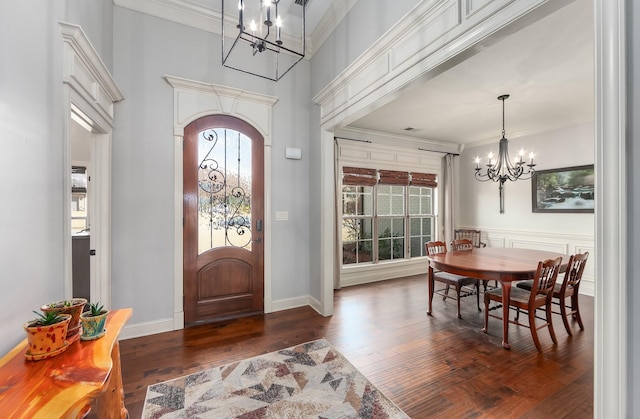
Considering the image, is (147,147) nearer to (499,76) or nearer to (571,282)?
(499,76)

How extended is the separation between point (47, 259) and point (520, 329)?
4.19 m

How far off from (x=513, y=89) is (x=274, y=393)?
4.17m

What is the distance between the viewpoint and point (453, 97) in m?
3.57

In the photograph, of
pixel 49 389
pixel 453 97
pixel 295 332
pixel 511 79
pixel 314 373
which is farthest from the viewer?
pixel 453 97

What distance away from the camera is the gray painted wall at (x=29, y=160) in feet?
4.11

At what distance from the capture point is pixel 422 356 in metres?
2.41

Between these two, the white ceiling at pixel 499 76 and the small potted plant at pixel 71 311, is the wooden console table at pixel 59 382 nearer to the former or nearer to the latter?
the small potted plant at pixel 71 311

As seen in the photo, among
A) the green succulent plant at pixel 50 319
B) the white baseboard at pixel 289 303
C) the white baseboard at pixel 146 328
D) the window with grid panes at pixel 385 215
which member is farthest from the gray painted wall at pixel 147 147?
the window with grid panes at pixel 385 215

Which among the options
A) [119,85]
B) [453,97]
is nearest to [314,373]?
[119,85]

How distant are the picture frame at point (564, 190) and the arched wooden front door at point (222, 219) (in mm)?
5003

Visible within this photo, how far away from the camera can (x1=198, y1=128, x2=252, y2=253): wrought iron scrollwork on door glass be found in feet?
10.2

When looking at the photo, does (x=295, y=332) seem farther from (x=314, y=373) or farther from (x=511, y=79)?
(x=511, y=79)

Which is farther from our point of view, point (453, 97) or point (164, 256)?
point (453, 97)

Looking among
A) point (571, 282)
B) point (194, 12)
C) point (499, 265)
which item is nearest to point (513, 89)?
point (499, 265)
